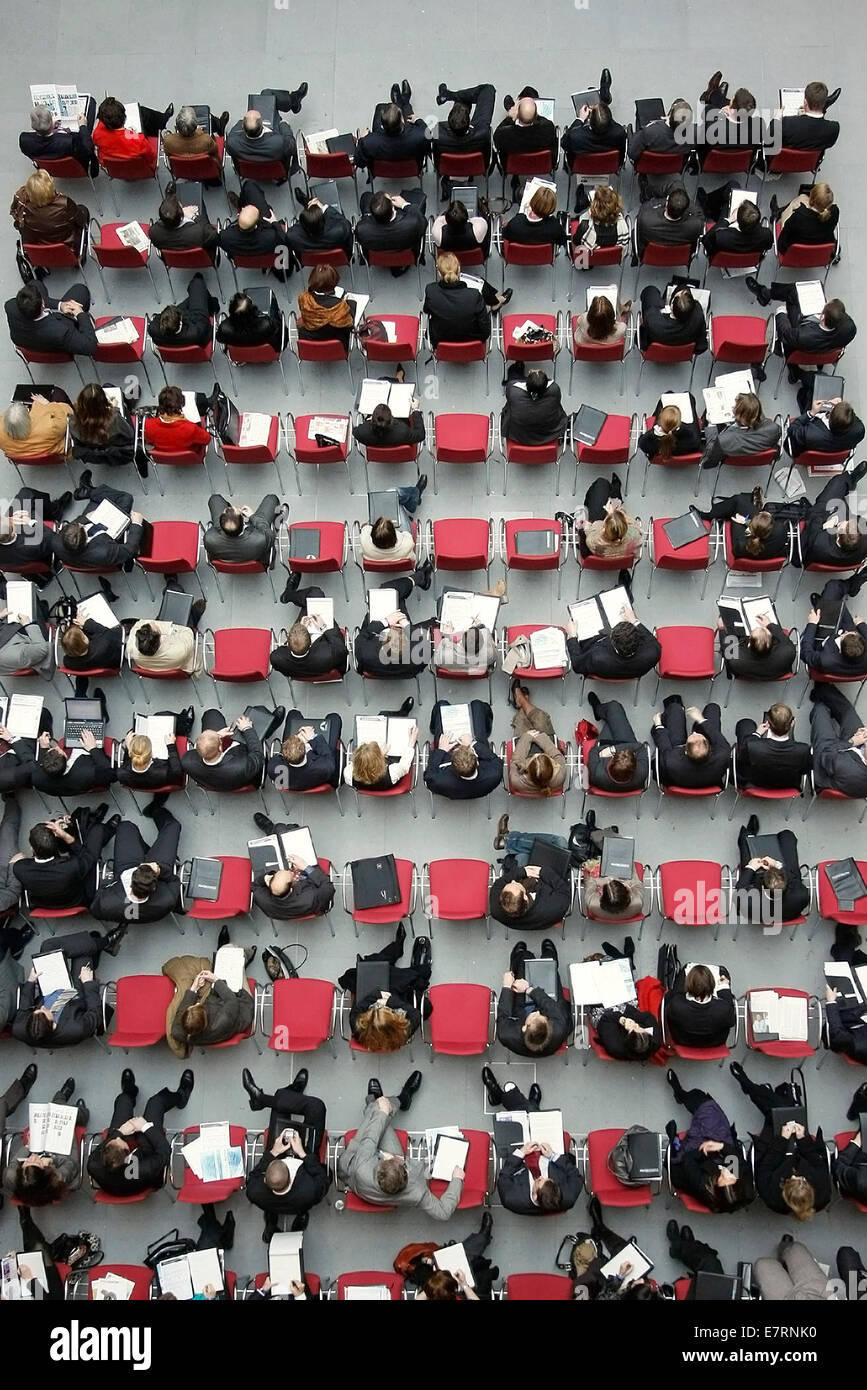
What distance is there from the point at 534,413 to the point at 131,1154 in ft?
20.5

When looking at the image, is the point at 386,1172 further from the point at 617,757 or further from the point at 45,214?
the point at 45,214

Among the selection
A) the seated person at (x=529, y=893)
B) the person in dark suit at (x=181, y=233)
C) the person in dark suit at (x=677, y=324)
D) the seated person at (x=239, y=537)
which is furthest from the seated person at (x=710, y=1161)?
the person in dark suit at (x=181, y=233)

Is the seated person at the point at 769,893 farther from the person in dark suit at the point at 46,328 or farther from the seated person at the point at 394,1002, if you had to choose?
the person in dark suit at the point at 46,328

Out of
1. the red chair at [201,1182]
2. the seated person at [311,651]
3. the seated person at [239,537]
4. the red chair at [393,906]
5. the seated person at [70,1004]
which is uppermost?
the seated person at [239,537]

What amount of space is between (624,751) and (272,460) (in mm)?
3978

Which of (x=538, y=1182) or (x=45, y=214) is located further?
(x=45, y=214)

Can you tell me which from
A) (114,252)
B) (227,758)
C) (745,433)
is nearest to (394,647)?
(227,758)

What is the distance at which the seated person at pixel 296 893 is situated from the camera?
8461 mm

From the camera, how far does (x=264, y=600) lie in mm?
9984

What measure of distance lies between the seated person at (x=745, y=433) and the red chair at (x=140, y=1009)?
6018 mm

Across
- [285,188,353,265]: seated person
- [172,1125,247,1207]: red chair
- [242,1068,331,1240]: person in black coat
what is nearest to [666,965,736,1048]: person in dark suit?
[242,1068,331,1240]: person in black coat

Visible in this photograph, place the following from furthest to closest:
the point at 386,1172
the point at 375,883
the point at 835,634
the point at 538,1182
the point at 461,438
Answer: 1. the point at 461,438
2. the point at 835,634
3. the point at 375,883
4. the point at 538,1182
5. the point at 386,1172

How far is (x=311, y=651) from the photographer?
9.05 meters

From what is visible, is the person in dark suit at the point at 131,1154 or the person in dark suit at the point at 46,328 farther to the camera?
the person in dark suit at the point at 46,328
